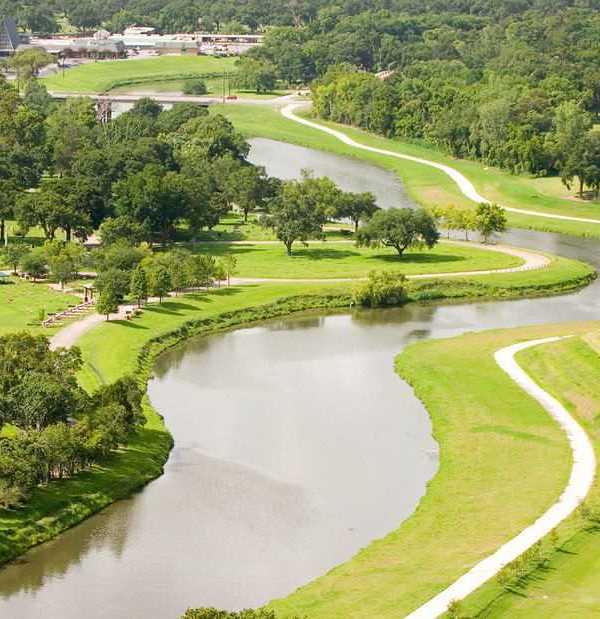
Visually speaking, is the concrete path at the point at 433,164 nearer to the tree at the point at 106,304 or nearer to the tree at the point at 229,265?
the tree at the point at 229,265

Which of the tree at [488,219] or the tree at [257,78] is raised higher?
the tree at [257,78]

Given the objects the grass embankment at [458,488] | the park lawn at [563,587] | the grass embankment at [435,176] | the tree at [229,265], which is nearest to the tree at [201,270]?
the tree at [229,265]

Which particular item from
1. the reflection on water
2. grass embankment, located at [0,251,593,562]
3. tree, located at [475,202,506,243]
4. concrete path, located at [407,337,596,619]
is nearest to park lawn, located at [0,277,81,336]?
grass embankment, located at [0,251,593,562]

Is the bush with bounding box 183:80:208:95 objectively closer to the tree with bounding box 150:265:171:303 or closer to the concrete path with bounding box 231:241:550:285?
the concrete path with bounding box 231:241:550:285

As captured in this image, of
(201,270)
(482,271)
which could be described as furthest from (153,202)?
(482,271)

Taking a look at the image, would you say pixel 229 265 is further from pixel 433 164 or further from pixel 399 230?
pixel 433 164

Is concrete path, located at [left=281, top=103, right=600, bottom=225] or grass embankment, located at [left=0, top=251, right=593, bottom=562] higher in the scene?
concrete path, located at [left=281, top=103, right=600, bottom=225]

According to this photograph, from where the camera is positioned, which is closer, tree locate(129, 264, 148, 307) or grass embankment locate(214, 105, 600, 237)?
tree locate(129, 264, 148, 307)
